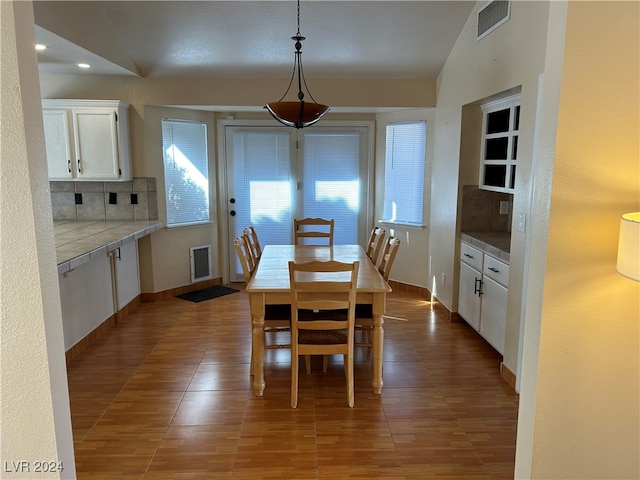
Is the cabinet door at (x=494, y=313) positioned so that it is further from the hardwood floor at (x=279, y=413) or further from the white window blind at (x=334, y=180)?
the white window blind at (x=334, y=180)

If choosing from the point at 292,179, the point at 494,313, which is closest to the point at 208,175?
the point at 292,179

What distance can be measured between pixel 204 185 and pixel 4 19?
4.22 metres

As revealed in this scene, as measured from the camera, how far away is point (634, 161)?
1461 millimetres

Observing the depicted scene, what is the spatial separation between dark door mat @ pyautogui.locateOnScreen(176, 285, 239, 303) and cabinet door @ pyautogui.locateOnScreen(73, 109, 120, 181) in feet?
5.21

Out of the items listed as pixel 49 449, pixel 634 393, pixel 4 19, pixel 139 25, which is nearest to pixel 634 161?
pixel 634 393

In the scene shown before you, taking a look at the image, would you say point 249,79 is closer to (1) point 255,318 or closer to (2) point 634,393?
(1) point 255,318

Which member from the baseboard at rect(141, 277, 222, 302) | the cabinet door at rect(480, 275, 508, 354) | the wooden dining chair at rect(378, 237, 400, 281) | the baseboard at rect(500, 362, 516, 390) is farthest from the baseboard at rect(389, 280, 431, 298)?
the baseboard at rect(141, 277, 222, 302)

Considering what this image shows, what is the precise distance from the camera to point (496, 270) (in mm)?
3400

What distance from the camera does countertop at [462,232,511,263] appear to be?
333 centimetres

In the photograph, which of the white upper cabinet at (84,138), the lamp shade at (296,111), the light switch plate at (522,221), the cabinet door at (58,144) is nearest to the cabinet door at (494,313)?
→ the light switch plate at (522,221)

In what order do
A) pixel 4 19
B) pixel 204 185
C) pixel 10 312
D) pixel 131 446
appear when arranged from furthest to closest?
1. pixel 204 185
2. pixel 131 446
3. pixel 10 312
4. pixel 4 19

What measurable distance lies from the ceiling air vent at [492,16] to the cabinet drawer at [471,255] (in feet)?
5.70

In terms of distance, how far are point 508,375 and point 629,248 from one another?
6.58 feet

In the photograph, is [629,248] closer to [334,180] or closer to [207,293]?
[334,180]
